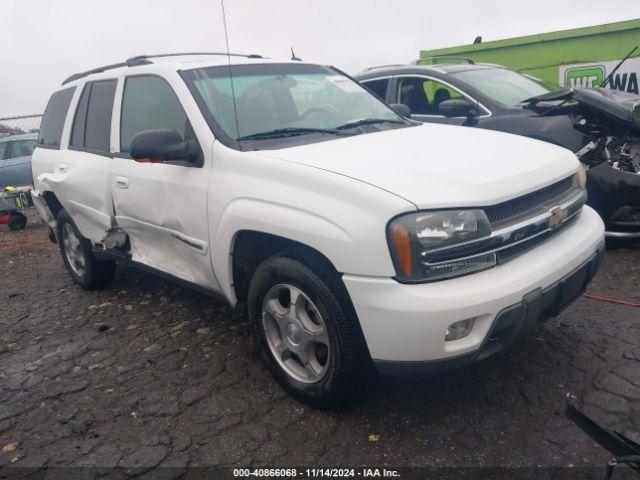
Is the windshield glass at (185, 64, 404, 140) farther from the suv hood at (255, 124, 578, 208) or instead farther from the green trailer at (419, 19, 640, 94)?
the green trailer at (419, 19, 640, 94)

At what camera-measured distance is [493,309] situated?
233 cm

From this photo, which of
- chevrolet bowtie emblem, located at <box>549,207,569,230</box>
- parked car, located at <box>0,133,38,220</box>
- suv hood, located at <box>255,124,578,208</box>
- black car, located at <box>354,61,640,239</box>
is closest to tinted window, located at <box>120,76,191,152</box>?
suv hood, located at <box>255,124,578,208</box>

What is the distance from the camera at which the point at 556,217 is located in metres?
2.81

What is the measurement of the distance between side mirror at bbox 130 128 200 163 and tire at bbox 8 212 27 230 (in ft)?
26.0

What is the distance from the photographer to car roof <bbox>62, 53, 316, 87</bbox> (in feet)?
12.0

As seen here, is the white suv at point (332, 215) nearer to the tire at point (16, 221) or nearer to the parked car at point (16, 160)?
the tire at point (16, 221)

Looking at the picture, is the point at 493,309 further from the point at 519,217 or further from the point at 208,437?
the point at 208,437

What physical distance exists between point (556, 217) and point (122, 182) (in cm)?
272

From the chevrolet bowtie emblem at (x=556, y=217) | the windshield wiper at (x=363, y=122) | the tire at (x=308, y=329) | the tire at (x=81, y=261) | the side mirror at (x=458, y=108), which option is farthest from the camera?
the side mirror at (x=458, y=108)

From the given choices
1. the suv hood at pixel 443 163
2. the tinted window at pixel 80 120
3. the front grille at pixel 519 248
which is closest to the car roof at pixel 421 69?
the suv hood at pixel 443 163

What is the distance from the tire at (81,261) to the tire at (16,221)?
540cm

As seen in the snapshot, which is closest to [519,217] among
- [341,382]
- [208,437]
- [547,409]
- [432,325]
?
[432,325]

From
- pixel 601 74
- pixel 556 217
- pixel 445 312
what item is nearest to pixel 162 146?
pixel 445 312

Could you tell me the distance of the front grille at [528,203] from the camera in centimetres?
254
